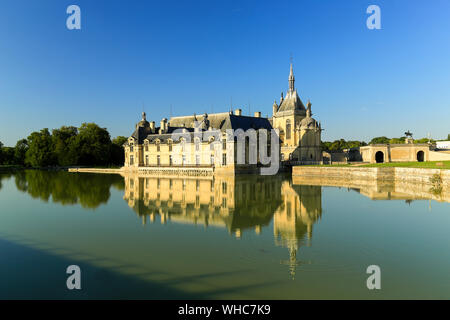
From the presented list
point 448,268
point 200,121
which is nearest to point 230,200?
point 448,268

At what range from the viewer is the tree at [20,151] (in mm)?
70488

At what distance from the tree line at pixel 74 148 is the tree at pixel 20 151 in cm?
418

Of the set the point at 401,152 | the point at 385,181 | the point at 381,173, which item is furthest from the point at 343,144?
the point at 385,181

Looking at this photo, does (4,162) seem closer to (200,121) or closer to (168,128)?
(168,128)

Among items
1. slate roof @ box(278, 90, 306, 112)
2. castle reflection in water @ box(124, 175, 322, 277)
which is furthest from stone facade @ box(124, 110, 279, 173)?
castle reflection in water @ box(124, 175, 322, 277)

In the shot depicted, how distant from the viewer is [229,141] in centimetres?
3828

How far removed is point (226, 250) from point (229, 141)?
29.8 metres

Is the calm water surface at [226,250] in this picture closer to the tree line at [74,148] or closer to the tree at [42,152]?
the tree line at [74,148]

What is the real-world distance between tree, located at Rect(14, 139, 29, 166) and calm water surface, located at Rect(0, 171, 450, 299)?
64.8m

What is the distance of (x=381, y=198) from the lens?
19000mm

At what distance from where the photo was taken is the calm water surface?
6.39 meters

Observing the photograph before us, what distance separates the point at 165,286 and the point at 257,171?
113ft

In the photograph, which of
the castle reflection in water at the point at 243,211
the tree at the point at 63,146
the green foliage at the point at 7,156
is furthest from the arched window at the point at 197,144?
the green foliage at the point at 7,156

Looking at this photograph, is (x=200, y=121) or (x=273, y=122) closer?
(x=200, y=121)
